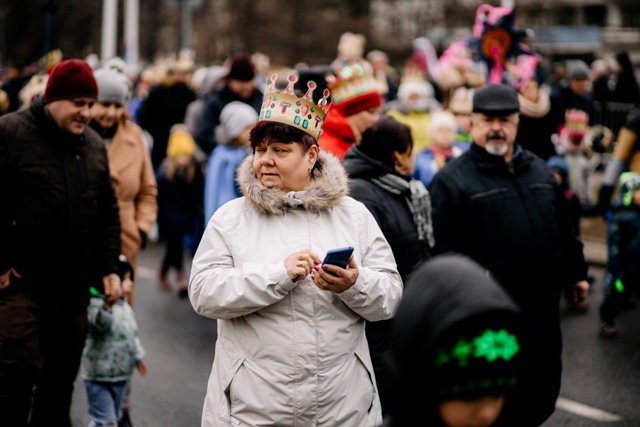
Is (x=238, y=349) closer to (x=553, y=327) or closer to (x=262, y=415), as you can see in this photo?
(x=262, y=415)

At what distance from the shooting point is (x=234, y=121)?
8.22 m

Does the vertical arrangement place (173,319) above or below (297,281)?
below

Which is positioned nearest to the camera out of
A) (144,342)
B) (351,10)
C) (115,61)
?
(115,61)

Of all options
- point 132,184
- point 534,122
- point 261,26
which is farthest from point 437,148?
point 261,26

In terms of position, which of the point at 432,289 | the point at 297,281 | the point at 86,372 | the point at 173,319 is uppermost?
the point at 432,289

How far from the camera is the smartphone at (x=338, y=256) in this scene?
11.9 ft

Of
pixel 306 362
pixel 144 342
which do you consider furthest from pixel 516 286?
pixel 144 342

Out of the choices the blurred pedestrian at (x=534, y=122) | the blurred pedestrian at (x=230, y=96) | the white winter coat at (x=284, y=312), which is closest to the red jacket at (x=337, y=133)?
the white winter coat at (x=284, y=312)

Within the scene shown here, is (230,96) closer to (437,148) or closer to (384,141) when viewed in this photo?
(437,148)

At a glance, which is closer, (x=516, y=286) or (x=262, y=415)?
(x=262, y=415)

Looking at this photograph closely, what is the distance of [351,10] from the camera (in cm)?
6219

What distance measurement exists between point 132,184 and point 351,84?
1552mm

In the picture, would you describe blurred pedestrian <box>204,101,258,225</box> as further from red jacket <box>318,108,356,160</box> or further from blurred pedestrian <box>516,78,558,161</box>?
blurred pedestrian <box>516,78,558,161</box>

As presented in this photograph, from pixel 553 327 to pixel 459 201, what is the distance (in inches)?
31.8
